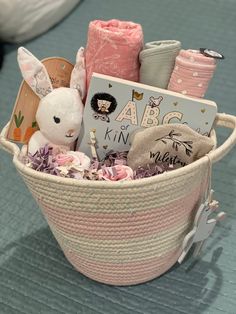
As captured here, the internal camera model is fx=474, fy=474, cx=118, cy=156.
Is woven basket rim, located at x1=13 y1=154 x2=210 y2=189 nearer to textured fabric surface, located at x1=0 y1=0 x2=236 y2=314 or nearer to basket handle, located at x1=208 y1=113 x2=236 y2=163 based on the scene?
basket handle, located at x1=208 y1=113 x2=236 y2=163

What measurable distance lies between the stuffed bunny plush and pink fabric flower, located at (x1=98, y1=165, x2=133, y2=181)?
0.08 m

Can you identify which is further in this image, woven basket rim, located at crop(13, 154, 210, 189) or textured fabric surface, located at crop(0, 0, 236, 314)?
textured fabric surface, located at crop(0, 0, 236, 314)

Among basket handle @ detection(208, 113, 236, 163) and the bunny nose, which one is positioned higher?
basket handle @ detection(208, 113, 236, 163)

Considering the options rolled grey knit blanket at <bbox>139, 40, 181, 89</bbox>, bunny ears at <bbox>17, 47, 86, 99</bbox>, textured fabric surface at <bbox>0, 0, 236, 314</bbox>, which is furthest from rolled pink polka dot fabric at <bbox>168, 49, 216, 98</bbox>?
textured fabric surface at <bbox>0, 0, 236, 314</bbox>

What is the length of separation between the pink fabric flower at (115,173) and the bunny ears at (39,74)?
126mm

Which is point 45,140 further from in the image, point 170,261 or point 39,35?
point 39,35

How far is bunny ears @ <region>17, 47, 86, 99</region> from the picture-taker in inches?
24.8

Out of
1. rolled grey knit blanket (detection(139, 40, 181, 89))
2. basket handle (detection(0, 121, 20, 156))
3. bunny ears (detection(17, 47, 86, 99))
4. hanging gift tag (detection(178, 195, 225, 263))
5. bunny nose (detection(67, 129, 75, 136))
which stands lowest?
hanging gift tag (detection(178, 195, 225, 263))

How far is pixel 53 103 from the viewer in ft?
2.09

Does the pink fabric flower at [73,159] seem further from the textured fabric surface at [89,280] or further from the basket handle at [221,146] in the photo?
the textured fabric surface at [89,280]

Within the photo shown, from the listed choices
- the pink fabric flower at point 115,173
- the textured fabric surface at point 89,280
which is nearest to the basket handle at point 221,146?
the pink fabric flower at point 115,173

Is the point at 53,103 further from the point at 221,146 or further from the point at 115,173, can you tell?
the point at 221,146

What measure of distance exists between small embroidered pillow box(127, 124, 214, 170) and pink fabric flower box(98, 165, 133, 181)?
0.03 meters

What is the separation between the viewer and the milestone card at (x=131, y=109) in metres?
0.62
